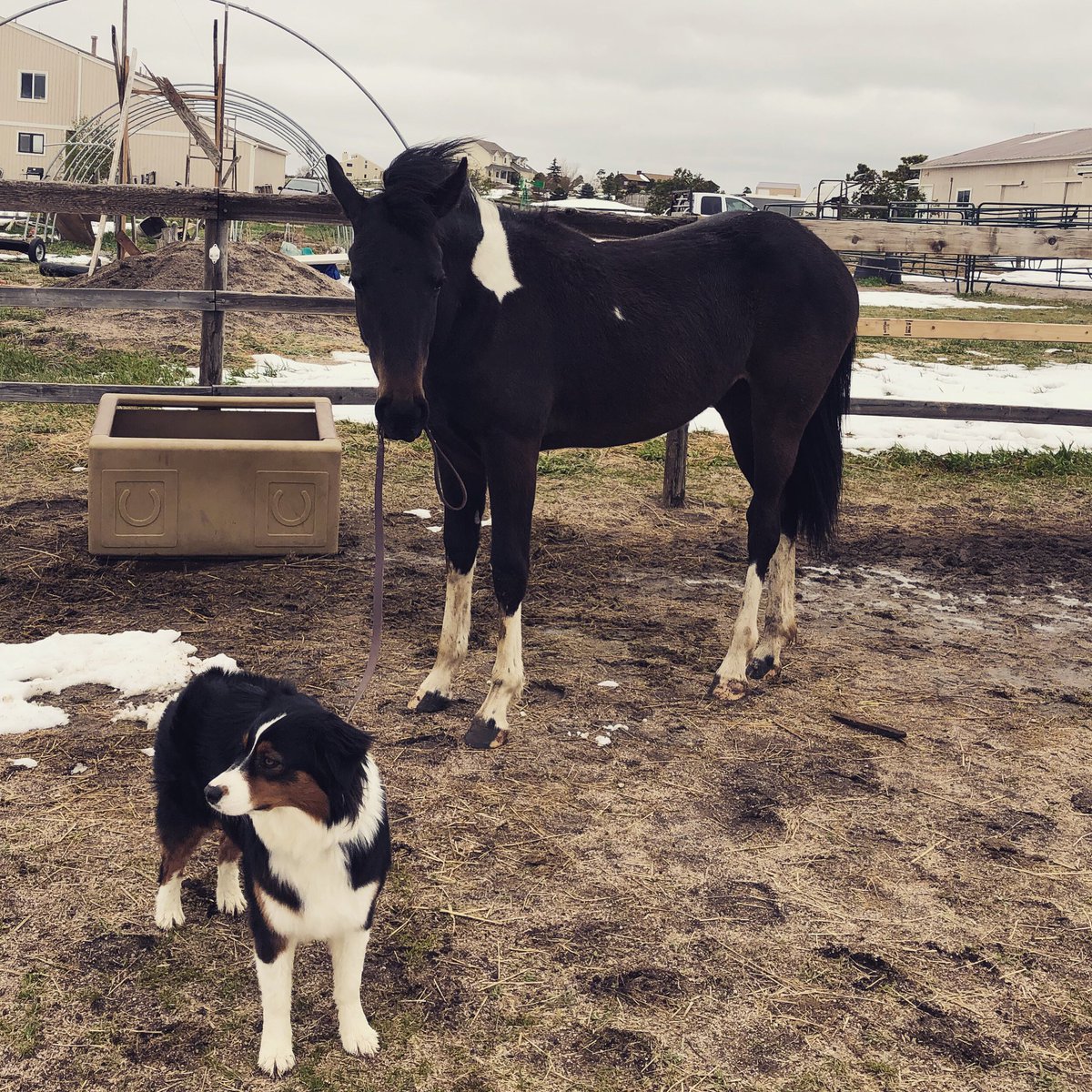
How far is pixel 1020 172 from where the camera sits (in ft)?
149

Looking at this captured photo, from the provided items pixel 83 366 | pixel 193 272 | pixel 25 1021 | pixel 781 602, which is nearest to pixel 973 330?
pixel 781 602

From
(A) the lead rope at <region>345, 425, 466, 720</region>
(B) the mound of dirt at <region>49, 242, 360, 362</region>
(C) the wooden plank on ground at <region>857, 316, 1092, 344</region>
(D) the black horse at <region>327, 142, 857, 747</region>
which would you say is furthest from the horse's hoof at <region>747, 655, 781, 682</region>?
(B) the mound of dirt at <region>49, 242, 360, 362</region>

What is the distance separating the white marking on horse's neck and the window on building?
45.7 metres

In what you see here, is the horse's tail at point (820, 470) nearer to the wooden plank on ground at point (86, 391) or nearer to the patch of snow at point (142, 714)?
the wooden plank on ground at point (86, 391)

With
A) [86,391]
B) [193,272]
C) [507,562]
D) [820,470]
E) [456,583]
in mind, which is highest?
[193,272]

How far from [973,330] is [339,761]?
262 inches

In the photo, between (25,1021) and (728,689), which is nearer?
(25,1021)

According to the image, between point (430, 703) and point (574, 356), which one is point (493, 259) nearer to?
point (574, 356)

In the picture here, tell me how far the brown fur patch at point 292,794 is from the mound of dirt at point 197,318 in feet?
29.4

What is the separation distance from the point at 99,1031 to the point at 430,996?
730mm

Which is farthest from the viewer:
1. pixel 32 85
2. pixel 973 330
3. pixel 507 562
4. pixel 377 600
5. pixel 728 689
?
pixel 32 85

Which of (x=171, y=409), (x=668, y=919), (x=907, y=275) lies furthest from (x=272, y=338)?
(x=907, y=275)

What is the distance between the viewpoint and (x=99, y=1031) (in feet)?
7.76

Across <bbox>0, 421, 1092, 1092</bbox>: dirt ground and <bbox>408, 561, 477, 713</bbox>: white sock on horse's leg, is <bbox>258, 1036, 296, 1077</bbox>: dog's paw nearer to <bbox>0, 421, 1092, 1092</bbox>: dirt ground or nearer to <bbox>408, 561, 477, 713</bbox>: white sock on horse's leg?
<bbox>0, 421, 1092, 1092</bbox>: dirt ground
